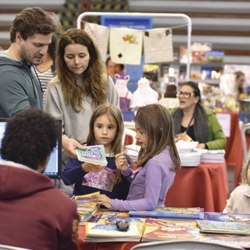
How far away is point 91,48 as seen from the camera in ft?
10.9

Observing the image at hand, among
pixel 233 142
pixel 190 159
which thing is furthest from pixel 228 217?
pixel 233 142

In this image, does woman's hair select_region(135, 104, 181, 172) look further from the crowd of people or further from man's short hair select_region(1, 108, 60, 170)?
man's short hair select_region(1, 108, 60, 170)

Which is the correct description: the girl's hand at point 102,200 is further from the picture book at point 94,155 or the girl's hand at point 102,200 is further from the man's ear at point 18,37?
the man's ear at point 18,37

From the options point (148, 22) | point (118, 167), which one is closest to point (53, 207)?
point (118, 167)

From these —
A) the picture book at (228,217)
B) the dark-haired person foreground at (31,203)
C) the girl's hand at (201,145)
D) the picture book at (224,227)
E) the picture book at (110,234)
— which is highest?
the dark-haired person foreground at (31,203)

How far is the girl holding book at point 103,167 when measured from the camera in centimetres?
305

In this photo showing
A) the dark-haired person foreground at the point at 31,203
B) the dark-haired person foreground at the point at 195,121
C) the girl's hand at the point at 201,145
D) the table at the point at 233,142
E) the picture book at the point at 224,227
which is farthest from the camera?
the table at the point at 233,142

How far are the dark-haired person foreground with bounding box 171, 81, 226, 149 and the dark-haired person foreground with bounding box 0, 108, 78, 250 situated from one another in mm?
3046

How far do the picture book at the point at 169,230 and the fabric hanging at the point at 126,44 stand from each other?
361 centimetres

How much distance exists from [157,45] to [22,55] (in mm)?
3346

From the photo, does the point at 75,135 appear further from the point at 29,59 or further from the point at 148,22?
the point at 148,22

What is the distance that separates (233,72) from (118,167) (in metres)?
7.09

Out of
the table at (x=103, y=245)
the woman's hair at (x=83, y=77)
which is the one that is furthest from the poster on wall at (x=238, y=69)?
the table at (x=103, y=245)

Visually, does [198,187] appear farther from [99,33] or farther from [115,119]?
[99,33]
